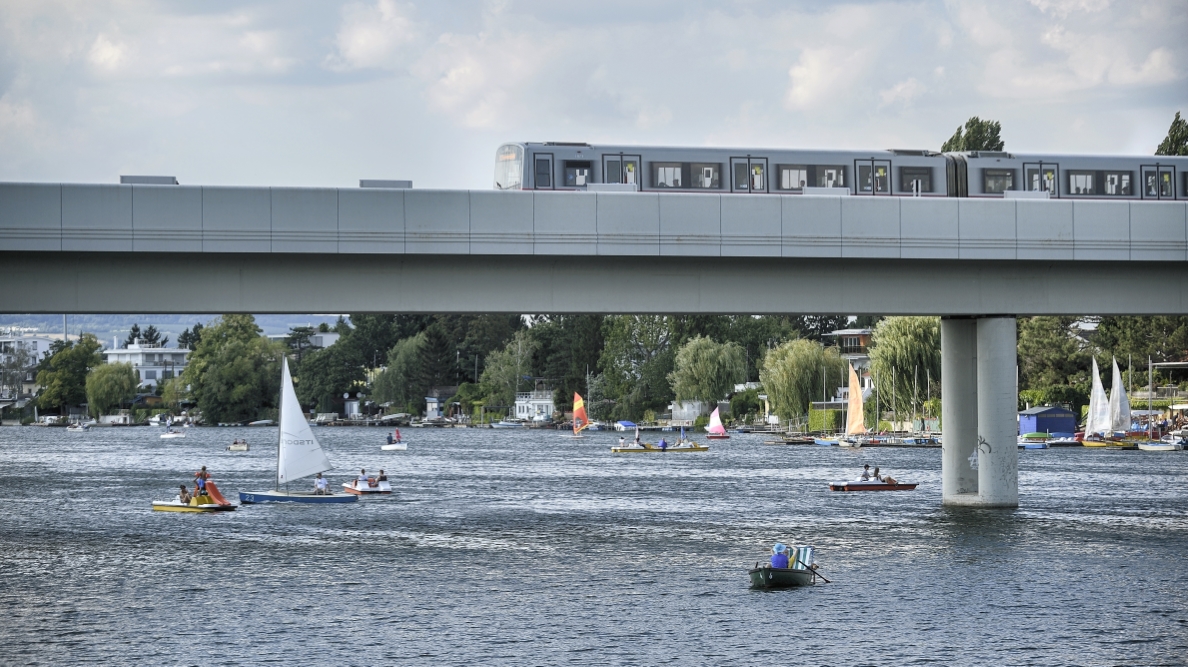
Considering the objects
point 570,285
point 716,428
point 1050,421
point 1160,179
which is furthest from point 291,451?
point 716,428

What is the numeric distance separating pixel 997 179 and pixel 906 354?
2794 inches

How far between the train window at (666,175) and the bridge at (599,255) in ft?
16.0

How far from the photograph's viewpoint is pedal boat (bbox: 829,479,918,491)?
249 feet

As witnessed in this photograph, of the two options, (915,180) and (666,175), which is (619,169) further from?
(915,180)

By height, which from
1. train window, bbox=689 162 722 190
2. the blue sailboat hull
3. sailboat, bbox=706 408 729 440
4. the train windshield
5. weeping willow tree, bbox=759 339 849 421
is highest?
the train windshield

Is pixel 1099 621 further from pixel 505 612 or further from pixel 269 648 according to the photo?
pixel 269 648

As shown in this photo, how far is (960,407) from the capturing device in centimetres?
5175

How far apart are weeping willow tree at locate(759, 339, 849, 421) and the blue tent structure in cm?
2050

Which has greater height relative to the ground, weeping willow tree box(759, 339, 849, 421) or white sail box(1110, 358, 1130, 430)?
weeping willow tree box(759, 339, 849, 421)

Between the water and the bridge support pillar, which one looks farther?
the bridge support pillar

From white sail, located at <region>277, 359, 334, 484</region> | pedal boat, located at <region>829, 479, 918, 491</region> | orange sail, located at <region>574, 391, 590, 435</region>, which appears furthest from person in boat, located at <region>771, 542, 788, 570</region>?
orange sail, located at <region>574, 391, 590, 435</region>

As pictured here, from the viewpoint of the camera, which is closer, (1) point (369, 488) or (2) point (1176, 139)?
(1) point (369, 488)

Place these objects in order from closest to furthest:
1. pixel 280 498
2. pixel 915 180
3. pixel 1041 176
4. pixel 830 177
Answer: pixel 830 177 → pixel 915 180 → pixel 1041 176 → pixel 280 498

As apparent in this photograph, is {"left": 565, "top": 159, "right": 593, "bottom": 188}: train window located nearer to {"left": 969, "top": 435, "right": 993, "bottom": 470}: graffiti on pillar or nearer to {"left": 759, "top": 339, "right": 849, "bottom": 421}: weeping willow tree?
{"left": 969, "top": 435, "right": 993, "bottom": 470}: graffiti on pillar
